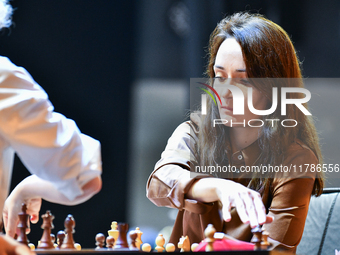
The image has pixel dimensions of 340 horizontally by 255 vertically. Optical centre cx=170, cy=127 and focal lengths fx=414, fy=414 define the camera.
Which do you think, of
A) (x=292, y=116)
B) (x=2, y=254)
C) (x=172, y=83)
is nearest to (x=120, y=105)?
(x=172, y=83)

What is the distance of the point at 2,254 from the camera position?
2.88ft

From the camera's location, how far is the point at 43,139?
38.9 inches

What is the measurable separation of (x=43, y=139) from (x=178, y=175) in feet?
2.42

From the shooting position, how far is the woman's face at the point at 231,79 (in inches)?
66.4

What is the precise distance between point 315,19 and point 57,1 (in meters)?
1.35

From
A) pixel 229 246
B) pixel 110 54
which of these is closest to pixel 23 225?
pixel 229 246

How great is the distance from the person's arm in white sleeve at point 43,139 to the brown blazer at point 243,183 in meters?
0.59

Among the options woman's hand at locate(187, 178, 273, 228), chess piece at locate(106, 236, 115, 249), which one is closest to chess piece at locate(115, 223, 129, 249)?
chess piece at locate(106, 236, 115, 249)

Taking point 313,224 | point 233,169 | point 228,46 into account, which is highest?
point 228,46

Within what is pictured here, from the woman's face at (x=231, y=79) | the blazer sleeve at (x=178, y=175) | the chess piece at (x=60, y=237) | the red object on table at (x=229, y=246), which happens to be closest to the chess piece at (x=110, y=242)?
the chess piece at (x=60, y=237)

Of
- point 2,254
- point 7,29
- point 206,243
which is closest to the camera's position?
point 2,254

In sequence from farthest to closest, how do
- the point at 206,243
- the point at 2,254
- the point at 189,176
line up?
the point at 189,176, the point at 206,243, the point at 2,254

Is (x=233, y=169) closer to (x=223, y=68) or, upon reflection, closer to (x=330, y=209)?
(x=223, y=68)

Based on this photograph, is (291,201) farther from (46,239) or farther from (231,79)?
(46,239)
